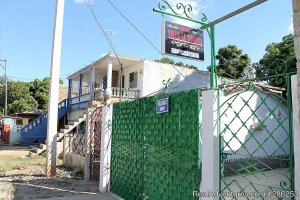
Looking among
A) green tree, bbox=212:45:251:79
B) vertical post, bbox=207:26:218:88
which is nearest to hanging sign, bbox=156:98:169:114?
vertical post, bbox=207:26:218:88

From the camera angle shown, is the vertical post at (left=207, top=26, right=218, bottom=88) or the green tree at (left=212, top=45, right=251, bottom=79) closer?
the vertical post at (left=207, top=26, right=218, bottom=88)

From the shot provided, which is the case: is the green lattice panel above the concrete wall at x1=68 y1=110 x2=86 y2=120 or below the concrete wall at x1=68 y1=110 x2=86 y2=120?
below

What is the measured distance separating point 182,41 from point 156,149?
7.23 ft

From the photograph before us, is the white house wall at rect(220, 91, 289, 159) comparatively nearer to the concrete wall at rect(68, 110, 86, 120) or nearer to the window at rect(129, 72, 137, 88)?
the window at rect(129, 72, 137, 88)

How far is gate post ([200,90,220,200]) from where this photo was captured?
3.91 meters

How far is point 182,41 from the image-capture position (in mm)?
6156

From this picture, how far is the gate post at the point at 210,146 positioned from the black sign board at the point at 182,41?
208 cm

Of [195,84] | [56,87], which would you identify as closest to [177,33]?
[56,87]

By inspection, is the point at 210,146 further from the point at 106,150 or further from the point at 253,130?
the point at 106,150

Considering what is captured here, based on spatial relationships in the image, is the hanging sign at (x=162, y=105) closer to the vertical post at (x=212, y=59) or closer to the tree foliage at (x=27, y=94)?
the vertical post at (x=212, y=59)

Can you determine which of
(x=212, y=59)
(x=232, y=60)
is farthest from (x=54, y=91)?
(x=232, y=60)

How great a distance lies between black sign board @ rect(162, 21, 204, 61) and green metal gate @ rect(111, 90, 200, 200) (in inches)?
44.2

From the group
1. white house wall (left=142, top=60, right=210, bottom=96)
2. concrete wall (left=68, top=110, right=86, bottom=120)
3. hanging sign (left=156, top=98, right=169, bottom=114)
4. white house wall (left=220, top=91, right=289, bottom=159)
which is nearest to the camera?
white house wall (left=220, top=91, right=289, bottom=159)

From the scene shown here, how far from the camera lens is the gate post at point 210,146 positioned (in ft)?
12.8
